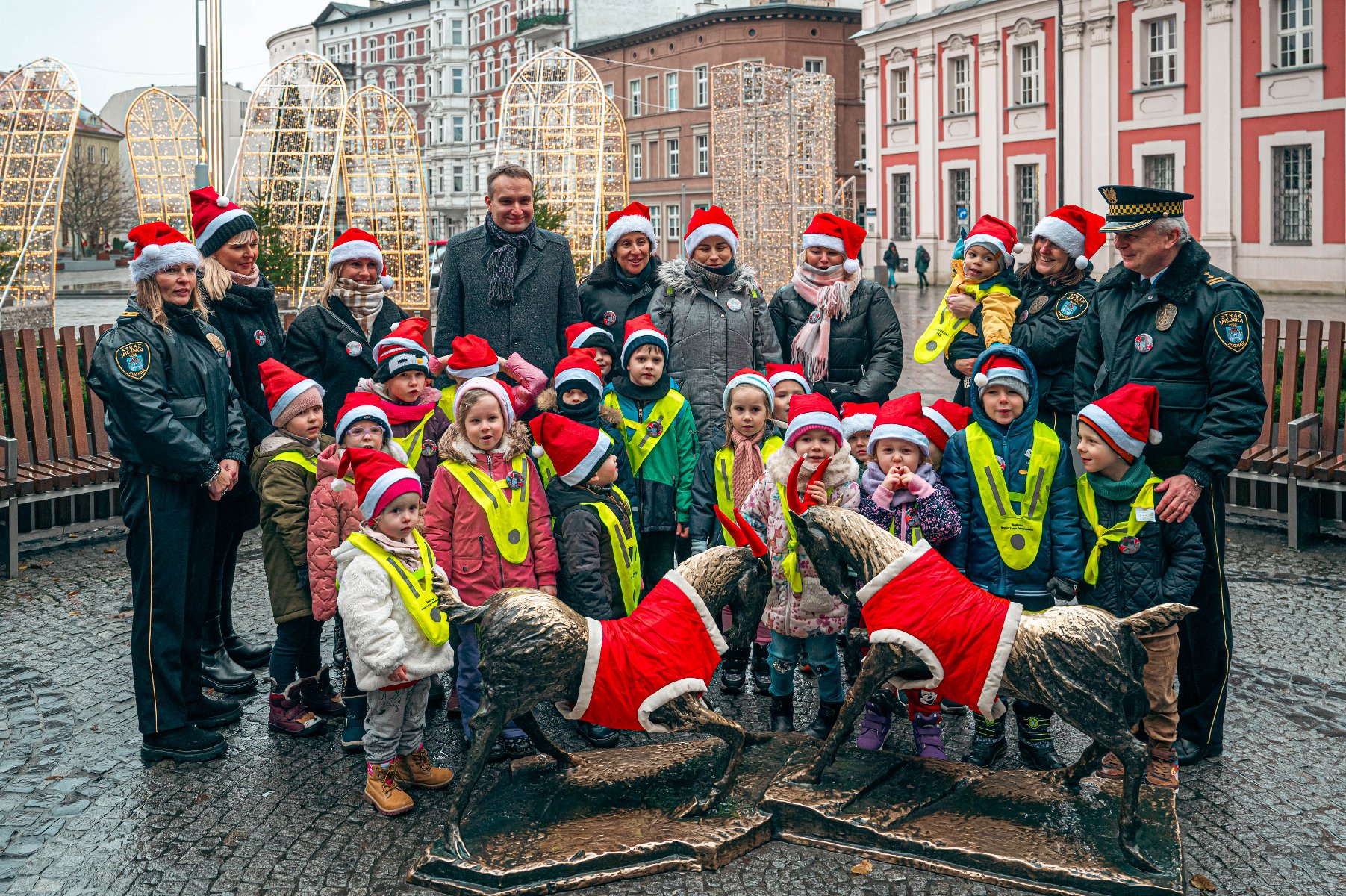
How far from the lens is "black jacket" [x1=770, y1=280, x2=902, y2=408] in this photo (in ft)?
22.1

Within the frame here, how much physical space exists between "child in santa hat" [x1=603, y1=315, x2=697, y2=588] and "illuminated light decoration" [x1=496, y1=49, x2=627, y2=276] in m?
15.0

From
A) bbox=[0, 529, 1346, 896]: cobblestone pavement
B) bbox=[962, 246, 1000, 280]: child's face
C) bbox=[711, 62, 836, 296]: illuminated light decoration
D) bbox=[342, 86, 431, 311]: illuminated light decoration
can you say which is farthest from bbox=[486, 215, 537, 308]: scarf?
bbox=[711, 62, 836, 296]: illuminated light decoration

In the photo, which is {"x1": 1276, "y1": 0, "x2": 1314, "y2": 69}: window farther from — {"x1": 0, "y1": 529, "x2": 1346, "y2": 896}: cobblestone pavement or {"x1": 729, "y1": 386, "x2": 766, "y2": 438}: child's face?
{"x1": 729, "y1": 386, "x2": 766, "y2": 438}: child's face

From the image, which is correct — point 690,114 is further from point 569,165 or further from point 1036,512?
point 1036,512

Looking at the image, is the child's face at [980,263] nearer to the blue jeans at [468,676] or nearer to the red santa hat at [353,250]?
the red santa hat at [353,250]

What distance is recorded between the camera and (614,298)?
277 inches

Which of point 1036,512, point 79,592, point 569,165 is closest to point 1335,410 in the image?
point 1036,512

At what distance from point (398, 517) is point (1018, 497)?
8.54ft

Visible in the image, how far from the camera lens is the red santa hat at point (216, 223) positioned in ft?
19.6

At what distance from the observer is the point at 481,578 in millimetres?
5211

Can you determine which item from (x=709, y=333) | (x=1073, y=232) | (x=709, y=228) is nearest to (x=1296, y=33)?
(x=1073, y=232)

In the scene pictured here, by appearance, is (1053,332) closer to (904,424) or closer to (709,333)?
(904,424)

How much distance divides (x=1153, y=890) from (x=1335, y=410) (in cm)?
636

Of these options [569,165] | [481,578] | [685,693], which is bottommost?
[685,693]
